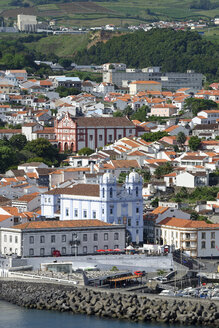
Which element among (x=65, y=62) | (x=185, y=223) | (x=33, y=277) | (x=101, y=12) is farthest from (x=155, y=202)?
(x=101, y=12)

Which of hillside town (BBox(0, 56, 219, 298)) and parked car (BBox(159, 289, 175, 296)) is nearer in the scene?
parked car (BBox(159, 289, 175, 296))

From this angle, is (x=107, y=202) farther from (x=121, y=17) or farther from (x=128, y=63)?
(x=121, y=17)

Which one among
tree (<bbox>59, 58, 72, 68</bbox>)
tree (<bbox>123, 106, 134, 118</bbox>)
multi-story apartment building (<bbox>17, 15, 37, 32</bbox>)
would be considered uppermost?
multi-story apartment building (<bbox>17, 15, 37, 32</bbox>)

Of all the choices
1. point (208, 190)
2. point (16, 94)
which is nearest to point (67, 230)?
point (208, 190)

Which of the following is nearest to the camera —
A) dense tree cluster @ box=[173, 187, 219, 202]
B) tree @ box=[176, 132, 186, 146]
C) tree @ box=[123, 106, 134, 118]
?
dense tree cluster @ box=[173, 187, 219, 202]

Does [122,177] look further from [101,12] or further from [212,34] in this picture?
[101,12]

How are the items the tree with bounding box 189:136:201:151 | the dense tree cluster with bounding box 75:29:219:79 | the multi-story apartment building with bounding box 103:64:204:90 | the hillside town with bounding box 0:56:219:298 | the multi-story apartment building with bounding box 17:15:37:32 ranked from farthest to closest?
1. the multi-story apartment building with bounding box 17:15:37:32
2. the dense tree cluster with bounding box 75:29:219:79
3. the multi-story apartment building with bounding box 103:64:204:90
4. the tree with bounding box 189:136:201:151
5. the hillside town with bounding box 0:56:219:298

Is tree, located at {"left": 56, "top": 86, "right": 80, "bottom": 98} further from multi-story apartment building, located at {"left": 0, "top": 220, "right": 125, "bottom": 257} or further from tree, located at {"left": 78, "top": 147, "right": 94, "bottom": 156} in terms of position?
multi-story apartment building, located at {"left": 0, "top": 220, "right": 125, "bottom": 257}

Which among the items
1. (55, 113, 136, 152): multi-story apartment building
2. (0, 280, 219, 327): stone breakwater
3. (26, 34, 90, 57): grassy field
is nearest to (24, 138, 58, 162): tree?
(55, 113, 136, 152): multi-story apartment building
